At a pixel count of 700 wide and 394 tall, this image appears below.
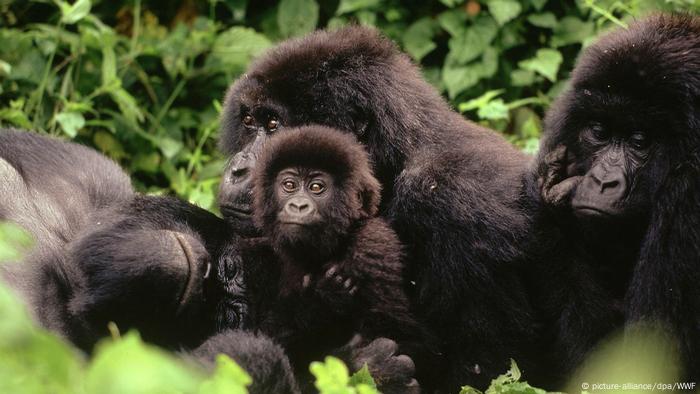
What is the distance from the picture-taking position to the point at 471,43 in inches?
240

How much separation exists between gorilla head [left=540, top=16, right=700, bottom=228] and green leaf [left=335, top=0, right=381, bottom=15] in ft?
9.83

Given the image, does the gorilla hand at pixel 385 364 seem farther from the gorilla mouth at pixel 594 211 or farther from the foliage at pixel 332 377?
the foliage at pixel 332 377

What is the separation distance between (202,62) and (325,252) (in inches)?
135

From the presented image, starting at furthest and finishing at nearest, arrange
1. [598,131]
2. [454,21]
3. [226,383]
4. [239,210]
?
1. [454,21]
2. [239,210]
3. [598,131]
4. [226,383]

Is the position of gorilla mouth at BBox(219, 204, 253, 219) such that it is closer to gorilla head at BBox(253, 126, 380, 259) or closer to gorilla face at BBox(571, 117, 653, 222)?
gorilla head at BBox(253, 126, 380, 259)

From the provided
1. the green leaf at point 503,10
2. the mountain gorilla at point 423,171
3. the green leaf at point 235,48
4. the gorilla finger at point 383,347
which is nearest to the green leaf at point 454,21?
the green leaf at point 503,10

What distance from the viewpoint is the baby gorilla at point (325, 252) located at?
11.7 ft

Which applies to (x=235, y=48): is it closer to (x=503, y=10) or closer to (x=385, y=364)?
(x=503, y=10)

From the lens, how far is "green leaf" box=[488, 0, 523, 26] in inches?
237

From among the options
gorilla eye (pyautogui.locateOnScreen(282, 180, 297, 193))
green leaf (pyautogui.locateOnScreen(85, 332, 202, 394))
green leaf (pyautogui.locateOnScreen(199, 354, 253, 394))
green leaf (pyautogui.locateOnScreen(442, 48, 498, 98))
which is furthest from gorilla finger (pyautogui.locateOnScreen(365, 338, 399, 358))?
green leaf (pyautogui.locateOnScreen(442, 48, 498, 98))

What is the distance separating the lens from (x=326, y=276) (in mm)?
3584

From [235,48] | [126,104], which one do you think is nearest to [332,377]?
[126,104]

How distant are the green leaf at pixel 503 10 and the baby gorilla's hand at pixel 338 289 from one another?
9.61 ft

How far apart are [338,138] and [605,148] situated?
993 millimetres
